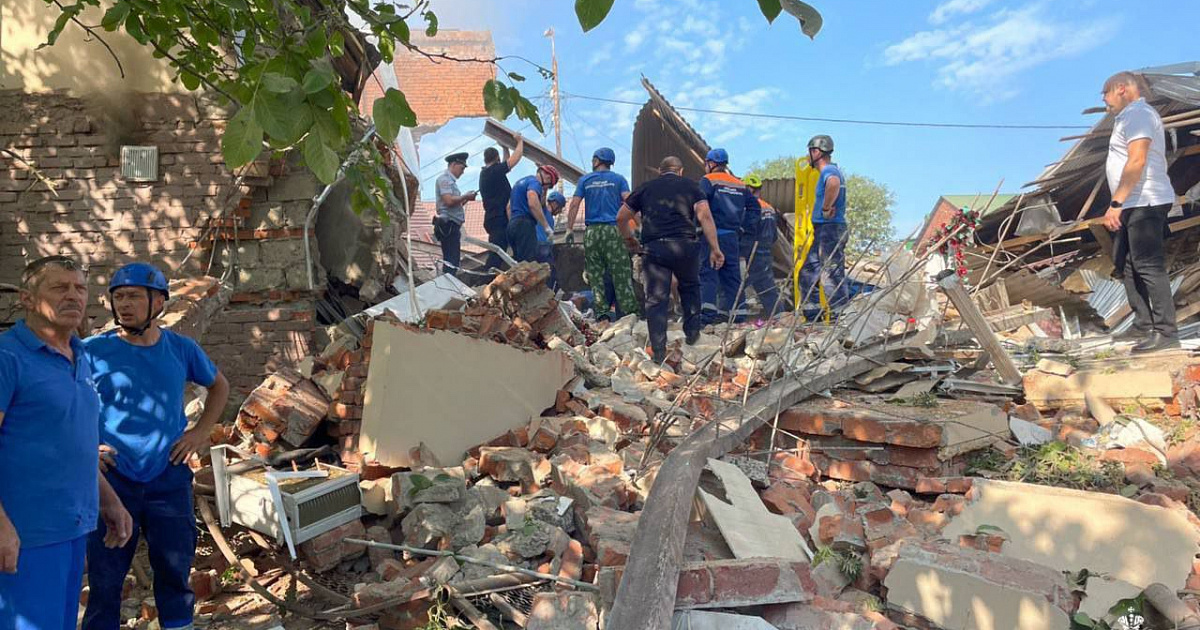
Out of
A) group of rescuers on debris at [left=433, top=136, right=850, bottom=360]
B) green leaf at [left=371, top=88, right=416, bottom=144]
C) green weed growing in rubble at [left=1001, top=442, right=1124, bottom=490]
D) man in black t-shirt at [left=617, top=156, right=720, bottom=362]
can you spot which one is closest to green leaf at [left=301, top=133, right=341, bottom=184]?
green leaf at [left=371, top=88, right=416, bottom=144]

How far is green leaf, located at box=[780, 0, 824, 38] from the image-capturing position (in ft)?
4.47

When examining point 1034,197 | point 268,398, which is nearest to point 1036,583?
point 268,398

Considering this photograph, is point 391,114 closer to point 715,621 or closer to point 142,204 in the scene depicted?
point 715,621

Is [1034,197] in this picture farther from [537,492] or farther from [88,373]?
[88,373]

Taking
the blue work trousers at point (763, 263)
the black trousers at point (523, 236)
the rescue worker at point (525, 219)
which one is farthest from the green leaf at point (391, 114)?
the black trousers at point (523, 236)

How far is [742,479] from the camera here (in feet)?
10.6

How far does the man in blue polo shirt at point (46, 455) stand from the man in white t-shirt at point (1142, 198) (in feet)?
18.5

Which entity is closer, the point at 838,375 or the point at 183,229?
the point at 838,375

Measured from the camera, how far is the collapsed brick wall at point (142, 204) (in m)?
5.26

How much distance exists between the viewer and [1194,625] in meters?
2.13

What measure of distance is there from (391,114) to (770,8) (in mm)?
930

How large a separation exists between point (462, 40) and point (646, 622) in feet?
84.9

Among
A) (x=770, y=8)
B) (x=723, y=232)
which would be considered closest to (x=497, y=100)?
(x=770, y=8)

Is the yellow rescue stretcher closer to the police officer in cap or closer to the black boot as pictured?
the black boot
